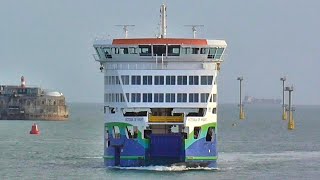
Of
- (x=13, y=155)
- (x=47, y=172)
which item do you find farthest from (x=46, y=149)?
(x=47, y=172)

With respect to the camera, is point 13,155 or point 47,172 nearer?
point 47,172

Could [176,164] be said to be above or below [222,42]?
below

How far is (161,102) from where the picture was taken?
79188 mm

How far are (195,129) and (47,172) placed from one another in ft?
35.6

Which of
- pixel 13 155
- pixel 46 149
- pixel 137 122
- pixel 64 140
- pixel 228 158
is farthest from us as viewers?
pixel 64 140

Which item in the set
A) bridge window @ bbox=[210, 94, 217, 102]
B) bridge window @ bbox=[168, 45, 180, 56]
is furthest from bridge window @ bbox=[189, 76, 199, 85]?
bridge window @ bbox=[168, 45, 180, 56]

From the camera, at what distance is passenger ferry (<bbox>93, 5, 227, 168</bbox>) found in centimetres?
7862

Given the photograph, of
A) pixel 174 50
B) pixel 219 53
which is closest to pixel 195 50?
pixel 174 50

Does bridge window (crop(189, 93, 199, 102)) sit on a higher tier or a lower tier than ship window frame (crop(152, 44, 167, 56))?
lower

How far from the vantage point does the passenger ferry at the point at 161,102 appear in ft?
258

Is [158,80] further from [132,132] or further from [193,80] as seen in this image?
[132,132]

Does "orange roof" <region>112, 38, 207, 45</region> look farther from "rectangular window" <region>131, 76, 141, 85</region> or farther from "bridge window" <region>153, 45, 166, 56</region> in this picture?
"rectangular window" <region>131, 76, 141, 85</region>

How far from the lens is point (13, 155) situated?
104 metres

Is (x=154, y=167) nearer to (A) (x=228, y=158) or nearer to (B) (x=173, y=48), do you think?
(B) (x=173, y=48)
